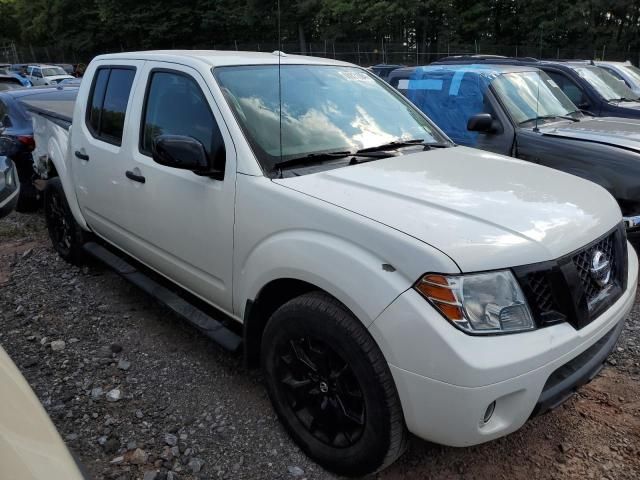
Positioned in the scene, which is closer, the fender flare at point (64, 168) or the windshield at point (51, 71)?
the fender flare at point (64, 168)

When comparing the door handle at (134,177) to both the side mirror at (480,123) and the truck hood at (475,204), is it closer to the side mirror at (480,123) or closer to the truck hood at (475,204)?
the truck hood at (475,204)

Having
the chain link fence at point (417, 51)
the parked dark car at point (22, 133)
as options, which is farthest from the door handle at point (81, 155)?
the chain link fence at point (417, 51)

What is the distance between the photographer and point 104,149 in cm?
382

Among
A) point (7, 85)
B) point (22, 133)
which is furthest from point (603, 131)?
point (7, 85)

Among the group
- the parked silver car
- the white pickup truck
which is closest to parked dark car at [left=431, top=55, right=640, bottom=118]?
A: the parked silver car

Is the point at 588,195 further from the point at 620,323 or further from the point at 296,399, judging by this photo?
the point at 296,399

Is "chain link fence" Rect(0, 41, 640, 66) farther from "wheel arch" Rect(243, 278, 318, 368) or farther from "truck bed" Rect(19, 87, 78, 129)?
"wheel arch" Rect(243, 278, 318, 368)

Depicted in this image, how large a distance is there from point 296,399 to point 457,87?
4.69 m

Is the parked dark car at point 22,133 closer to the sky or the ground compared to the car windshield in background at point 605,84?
closer to the ground

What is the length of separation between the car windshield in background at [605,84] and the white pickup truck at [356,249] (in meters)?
6.09

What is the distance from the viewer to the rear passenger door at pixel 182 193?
2805 mm

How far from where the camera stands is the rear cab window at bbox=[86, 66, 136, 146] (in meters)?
3.70

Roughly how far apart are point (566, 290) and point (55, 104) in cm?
610

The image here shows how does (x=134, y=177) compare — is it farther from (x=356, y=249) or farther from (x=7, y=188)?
(x=356, y=249)
